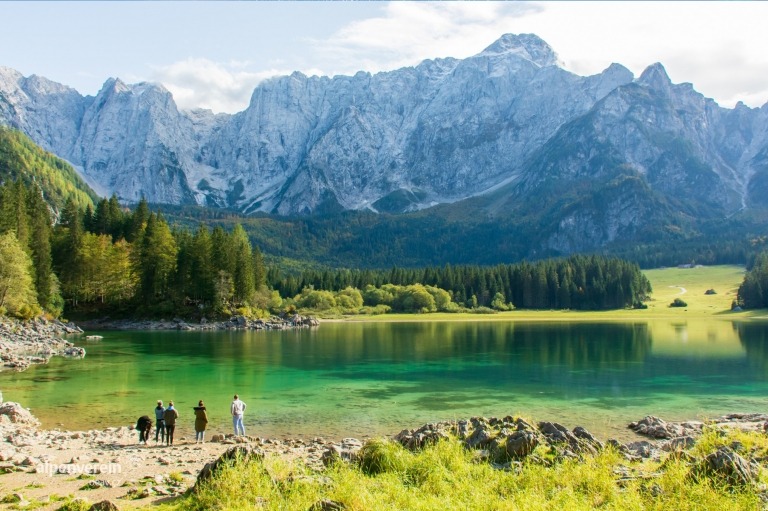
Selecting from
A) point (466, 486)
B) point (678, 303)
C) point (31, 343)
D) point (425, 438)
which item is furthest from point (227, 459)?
point (678, 303)

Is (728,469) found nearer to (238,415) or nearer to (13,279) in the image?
(238,415)

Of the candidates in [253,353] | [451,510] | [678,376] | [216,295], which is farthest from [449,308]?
[451,510]

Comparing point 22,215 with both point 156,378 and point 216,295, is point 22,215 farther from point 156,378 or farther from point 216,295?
point 156,378

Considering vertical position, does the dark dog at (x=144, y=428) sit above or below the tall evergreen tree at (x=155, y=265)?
below

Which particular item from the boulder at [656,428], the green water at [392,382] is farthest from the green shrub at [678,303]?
the boulder at [656,428]

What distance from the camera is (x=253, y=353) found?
7406 cm

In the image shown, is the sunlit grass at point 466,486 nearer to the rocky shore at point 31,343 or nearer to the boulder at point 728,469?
the boulder at point 728,469

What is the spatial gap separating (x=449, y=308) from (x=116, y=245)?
9537cm

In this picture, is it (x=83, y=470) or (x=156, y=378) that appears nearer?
(x=83, y=470)

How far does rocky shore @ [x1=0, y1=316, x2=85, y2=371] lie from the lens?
59650mm

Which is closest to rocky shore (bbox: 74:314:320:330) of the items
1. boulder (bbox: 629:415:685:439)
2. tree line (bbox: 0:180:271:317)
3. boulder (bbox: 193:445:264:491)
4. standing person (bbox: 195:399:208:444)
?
tree line (bbox: 0:180:271:317)

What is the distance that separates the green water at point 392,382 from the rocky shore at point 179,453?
353 cm

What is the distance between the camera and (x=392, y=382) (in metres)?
52.0

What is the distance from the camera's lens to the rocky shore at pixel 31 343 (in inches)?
2348
